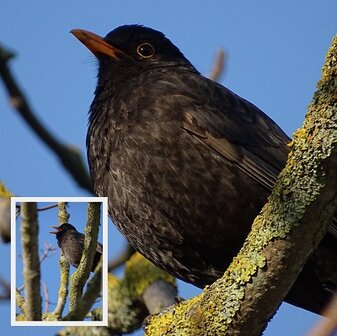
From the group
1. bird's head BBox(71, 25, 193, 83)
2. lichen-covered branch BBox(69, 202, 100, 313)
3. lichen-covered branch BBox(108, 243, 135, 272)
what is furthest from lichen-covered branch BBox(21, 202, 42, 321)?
bird's head BBox(71, 25, 193, 83)

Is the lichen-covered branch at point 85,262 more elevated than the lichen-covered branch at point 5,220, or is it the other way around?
the lichen-covered branch at point 5,220

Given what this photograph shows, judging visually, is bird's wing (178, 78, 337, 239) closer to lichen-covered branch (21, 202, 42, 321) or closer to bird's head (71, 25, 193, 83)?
bird's head (71, 25, 193, 83)

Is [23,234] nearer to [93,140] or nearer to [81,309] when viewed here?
[81,309]

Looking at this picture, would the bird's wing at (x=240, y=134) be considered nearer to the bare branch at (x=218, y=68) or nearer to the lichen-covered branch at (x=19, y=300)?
the bare branch at (x=218, y=68)

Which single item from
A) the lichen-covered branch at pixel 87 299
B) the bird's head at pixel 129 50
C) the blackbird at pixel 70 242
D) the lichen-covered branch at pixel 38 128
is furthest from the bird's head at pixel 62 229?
the bird's head at pixel 129 50

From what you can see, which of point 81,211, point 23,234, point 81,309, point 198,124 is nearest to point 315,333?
point 81,309

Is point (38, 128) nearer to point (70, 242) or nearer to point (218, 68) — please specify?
point (70, 242)
